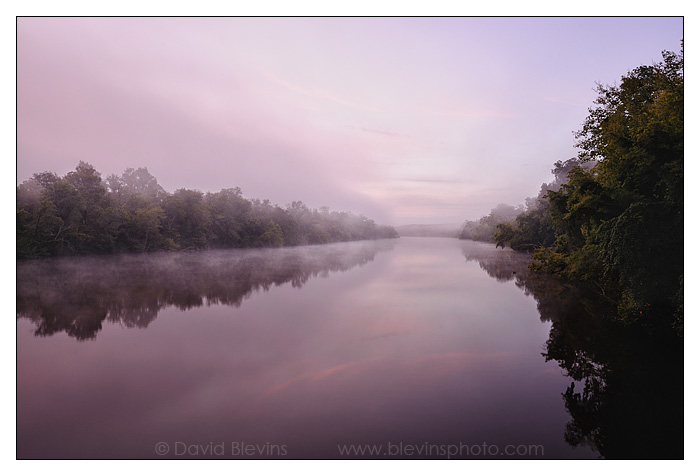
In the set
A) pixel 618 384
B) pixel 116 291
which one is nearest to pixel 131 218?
pixel 116 291

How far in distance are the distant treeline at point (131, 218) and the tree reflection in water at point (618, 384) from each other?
3919cm

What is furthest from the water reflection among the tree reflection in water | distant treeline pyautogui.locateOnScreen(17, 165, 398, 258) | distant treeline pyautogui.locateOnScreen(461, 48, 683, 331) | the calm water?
distant treeline pyautogui.locateOnScreen(461, 48, 683, 331)

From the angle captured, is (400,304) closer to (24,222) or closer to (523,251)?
(24,222)

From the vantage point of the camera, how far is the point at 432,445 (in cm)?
659

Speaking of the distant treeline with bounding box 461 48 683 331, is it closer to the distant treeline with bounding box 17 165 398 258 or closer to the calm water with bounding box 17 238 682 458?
the calm water with bounding box 17 238 682 458

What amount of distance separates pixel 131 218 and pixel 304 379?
5186 centimetres

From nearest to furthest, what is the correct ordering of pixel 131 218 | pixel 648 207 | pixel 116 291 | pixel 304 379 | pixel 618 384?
pixel 618 384 → pixel 304 379 → pixel 648 207 → pixel 116 291 → pixel 131 218

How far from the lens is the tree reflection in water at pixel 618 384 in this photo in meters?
6.61

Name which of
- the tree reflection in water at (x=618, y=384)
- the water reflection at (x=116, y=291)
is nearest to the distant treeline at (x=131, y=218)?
the water reflection at (x=116, y=291)

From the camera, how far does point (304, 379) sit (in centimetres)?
939

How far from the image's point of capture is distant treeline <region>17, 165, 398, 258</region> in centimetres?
3711

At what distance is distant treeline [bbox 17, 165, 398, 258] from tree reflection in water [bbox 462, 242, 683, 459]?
3919 cm

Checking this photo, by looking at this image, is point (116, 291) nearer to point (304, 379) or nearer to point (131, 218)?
point (304, 379)

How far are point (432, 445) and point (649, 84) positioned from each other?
20643mm
